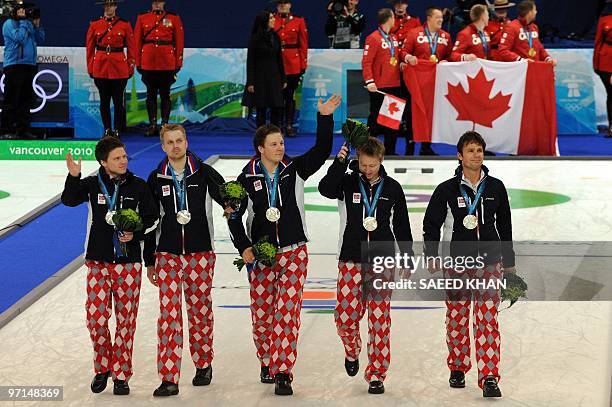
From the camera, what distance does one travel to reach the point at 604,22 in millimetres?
18516

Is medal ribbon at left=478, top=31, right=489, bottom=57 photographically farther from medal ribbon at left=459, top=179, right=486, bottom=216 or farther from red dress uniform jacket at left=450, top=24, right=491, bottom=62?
medal ribbon at left=459, top=179, right=486, bottom=216

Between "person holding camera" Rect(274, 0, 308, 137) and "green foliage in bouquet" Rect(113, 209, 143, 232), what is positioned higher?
"green foliage in bouquet" Rect(113, 209, 143, 232)

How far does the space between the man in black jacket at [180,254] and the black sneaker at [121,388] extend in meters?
0.23

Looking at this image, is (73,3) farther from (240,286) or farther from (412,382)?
(412,382)

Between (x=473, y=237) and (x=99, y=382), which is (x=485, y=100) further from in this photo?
(x=99, y=382)

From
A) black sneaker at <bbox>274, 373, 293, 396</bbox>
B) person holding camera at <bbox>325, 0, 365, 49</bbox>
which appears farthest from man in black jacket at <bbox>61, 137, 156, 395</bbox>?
person holding camera at <bbox>325, 0, 365, 49</bbox>

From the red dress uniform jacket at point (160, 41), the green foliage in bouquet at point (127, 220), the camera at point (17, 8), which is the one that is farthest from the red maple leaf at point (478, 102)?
the green foliage in bouquet at point (127, 220)

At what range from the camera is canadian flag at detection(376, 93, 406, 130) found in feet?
53.4

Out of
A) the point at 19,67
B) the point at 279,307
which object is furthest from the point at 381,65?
the point at 279,307

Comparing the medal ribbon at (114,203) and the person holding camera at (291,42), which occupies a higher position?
the medal ribbon at (114,203)

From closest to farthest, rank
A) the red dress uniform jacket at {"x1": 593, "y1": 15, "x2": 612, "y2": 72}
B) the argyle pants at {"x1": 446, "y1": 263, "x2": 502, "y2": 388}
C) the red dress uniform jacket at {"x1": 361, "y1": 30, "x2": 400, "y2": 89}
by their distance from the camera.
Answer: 1. the argyle pants at {"x1": 446, "y1": 263, "x2": 502, "y2": 388}
2. the red dress uniform jacket at {"x1": 361, "y1": 30, "x2": 400, "y2": 89}
3. the red dress uniform jacket at {"x1": 593, "y1": 15, "x2": 612, "y2": 72}

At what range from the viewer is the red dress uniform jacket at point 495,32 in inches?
675

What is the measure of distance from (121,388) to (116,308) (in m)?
0.49

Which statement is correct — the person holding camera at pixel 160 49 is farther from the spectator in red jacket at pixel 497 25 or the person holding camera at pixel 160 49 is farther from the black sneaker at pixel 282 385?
the black sneaker at pixel 282 385
